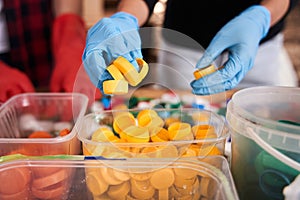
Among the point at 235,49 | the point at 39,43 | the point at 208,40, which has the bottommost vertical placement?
the point at 39,43

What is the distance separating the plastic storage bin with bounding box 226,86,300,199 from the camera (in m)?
0.39

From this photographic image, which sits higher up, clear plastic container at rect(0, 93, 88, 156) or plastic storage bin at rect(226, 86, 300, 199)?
plastic storage bin at rect(226, 86, 300, 199)

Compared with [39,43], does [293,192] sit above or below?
above

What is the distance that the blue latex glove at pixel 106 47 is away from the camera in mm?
485

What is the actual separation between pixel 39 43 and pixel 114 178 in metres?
0.89

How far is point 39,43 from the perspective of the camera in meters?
1.20

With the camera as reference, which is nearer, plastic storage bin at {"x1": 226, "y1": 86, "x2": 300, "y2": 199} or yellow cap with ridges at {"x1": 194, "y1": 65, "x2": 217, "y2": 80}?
plastic storage bin at {"x1": 226, "y1": 86, "x2": 300, "y2": 199}

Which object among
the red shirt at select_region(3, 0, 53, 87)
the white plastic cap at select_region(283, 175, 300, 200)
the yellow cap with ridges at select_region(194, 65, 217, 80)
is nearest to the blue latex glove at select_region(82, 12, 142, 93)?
the yellow cap with ridges at select_region(194, 65, 217, 80)

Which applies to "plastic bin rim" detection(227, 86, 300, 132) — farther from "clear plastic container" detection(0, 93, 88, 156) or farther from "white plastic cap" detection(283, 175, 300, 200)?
"clear plastic container" detection(0, 93, 88, 156)

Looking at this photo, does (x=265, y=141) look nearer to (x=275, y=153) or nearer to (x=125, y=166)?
(x=275, y=153)

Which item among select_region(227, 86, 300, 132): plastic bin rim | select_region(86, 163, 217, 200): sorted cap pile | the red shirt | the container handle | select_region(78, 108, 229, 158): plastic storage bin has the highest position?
select_region(227, 86, 300, 132): plastic bin rim

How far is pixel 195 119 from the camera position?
0.57 meters

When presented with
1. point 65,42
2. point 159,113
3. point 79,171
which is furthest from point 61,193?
point 65,42

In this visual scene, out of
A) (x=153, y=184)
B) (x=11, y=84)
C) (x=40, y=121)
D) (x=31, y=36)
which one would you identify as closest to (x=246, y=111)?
(x=153, y=184)
